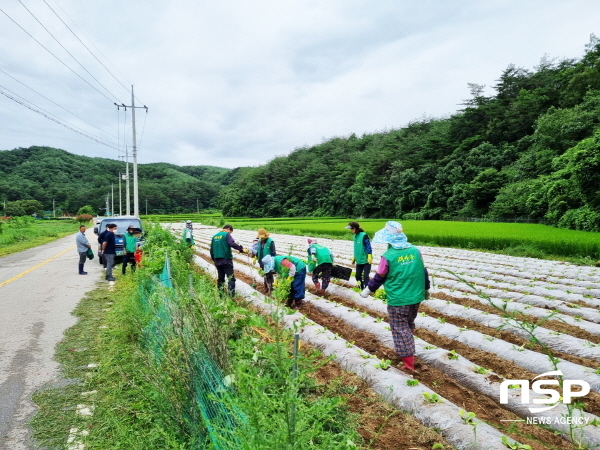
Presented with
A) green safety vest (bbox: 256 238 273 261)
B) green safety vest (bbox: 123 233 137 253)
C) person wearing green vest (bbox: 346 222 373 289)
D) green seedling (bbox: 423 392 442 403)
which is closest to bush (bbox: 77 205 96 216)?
green safety vest (bbox: 123 233 137 253)

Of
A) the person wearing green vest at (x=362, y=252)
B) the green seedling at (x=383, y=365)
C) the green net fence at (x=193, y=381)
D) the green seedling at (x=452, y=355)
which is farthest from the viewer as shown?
the person wearing green vest at (x=362, y=252)

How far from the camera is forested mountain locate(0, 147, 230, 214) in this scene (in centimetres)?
7931

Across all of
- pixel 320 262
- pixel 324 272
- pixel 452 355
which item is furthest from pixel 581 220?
pixel 452 355

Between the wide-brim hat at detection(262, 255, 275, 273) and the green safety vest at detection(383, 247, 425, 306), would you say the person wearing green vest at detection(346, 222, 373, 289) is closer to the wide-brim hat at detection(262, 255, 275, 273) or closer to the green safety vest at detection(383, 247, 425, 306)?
the wide-brim hat at detection(262, 255, 275, 273)

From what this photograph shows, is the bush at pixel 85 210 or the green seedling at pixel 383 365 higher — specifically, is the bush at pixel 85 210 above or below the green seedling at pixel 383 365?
above

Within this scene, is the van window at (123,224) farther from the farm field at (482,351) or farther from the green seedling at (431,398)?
the green seedling at (431,398)

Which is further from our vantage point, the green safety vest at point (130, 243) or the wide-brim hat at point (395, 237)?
the green safety vest at point (130, 243)

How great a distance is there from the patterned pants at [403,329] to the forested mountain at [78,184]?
91649mm

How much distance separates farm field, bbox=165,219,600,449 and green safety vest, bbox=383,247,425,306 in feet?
1.36

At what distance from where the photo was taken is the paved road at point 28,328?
13.2 feet

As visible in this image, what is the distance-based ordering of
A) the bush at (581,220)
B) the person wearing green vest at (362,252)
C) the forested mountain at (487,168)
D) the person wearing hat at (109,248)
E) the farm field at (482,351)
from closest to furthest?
the farm field at (482,351), the person wearing green vest at (362,252), the person wearing hat at (109,248), the bush at (581,220), the forested mountain at (487,168)

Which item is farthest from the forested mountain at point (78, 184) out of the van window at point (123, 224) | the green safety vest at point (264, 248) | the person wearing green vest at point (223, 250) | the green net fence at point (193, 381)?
the green net fence at point (193, 381)

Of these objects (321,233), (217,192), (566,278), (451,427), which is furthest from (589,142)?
(217,192)

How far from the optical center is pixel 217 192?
109 metres
